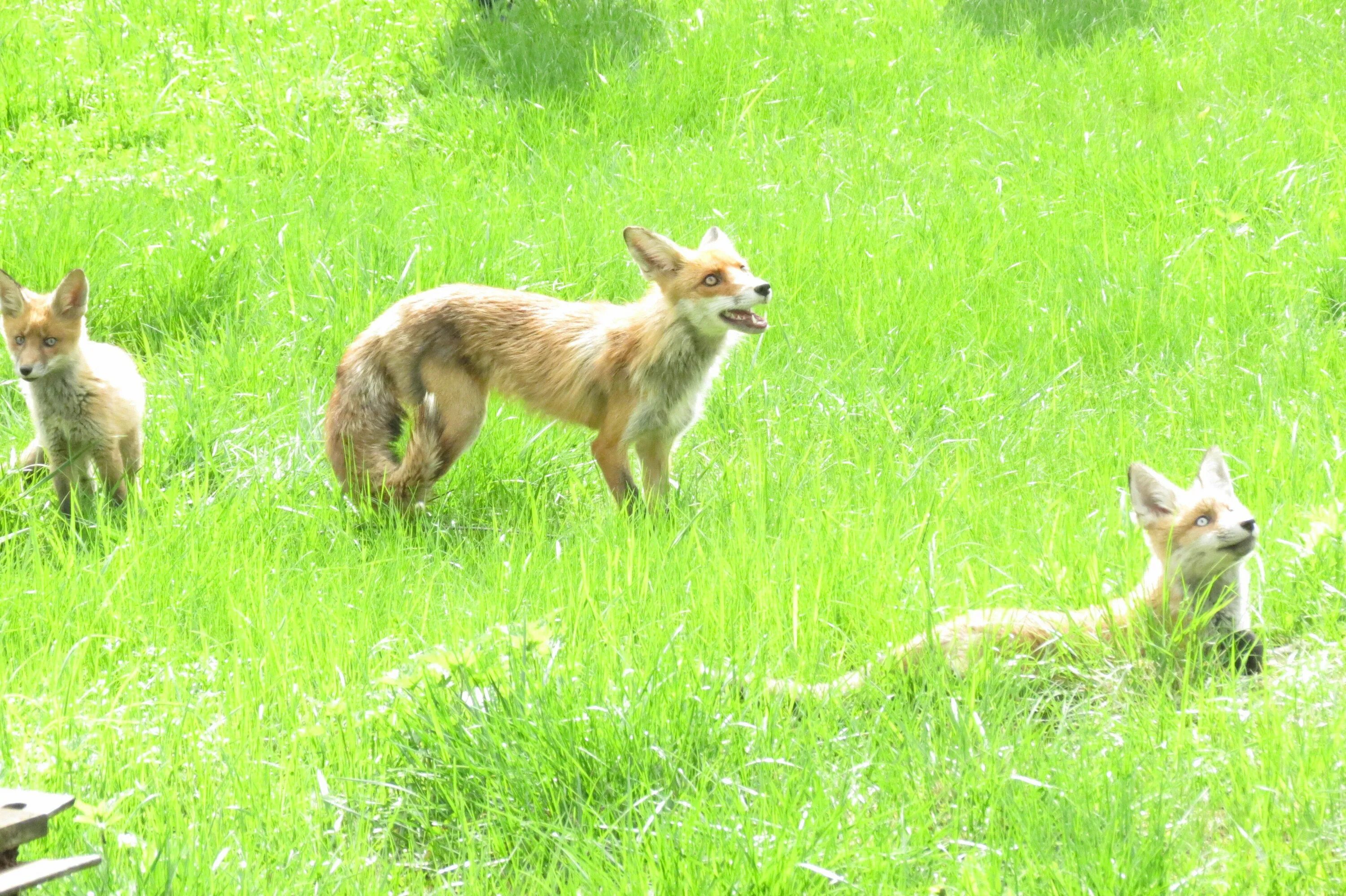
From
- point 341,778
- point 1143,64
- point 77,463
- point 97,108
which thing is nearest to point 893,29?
point 1143,64

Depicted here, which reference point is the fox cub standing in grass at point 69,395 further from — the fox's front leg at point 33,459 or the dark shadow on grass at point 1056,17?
the dark shadow on grass at point 1056,17

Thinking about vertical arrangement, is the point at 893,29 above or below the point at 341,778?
above

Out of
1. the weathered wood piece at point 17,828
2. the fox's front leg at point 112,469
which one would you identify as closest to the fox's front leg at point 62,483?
the fox's front leg at point 112,469

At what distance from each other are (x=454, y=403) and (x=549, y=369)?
50cm

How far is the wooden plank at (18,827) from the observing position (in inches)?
Result: 103

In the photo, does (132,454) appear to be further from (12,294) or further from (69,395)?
(12,294)

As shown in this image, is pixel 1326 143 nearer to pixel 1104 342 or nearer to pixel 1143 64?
pixel 1143 64

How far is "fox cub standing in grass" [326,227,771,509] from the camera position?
6289 millimetres

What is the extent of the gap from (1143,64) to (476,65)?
5.66 metres

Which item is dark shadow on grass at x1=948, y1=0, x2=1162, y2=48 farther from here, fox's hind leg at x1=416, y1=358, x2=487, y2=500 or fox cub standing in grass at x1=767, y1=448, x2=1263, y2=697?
fox cub standing in grass at x1=767, y1=448, x2=1263, y2=697

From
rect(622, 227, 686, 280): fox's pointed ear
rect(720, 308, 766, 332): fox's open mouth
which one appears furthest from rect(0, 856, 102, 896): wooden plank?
rect(622, 227, 686, 280): fox's pointed ear

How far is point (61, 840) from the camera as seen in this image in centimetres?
341

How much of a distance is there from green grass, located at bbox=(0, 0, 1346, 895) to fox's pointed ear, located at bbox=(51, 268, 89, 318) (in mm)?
614

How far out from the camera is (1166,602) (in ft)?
14.0
